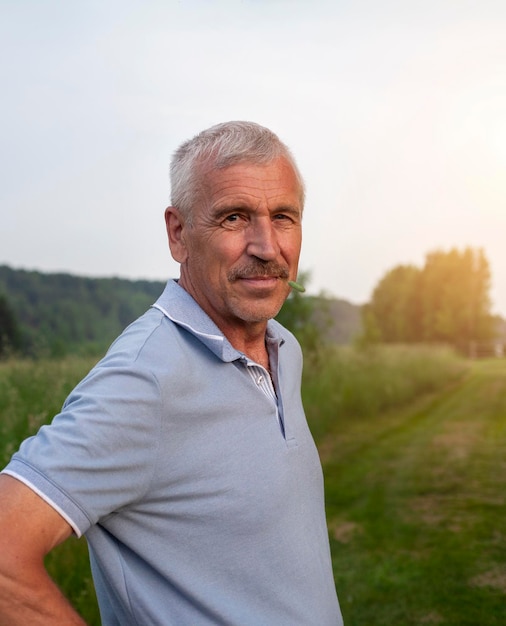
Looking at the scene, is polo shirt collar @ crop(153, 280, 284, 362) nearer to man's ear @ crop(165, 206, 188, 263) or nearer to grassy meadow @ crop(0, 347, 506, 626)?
man's ear @ crop(165, 206, 188, 263)

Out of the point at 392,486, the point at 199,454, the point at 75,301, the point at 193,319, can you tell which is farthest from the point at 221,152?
the point at 75,301

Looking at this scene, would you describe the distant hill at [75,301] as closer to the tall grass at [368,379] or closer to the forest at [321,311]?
the forest at [321,311]

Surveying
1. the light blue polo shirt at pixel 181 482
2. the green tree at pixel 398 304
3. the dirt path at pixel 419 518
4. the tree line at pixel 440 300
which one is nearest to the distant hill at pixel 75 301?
the dirt path at pixel 419 518

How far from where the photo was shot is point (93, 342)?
271 inches

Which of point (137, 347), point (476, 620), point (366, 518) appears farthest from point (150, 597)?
point (366, 518)

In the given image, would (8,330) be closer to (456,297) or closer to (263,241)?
(263,241)

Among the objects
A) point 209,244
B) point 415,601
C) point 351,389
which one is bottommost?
point 415,601

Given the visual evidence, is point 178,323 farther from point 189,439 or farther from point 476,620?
point 476,620

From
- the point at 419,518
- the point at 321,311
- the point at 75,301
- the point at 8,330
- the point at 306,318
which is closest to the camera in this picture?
the point at 419,518

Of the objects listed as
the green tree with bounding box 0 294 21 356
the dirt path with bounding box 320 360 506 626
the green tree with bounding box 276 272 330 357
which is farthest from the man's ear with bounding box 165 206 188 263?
the green tree with bounding box 276 272 330 357

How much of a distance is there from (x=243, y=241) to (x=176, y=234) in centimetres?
17

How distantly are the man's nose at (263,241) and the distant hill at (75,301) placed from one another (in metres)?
5.55

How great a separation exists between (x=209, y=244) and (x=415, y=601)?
346 centimetres

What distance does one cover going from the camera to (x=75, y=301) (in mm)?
8695
